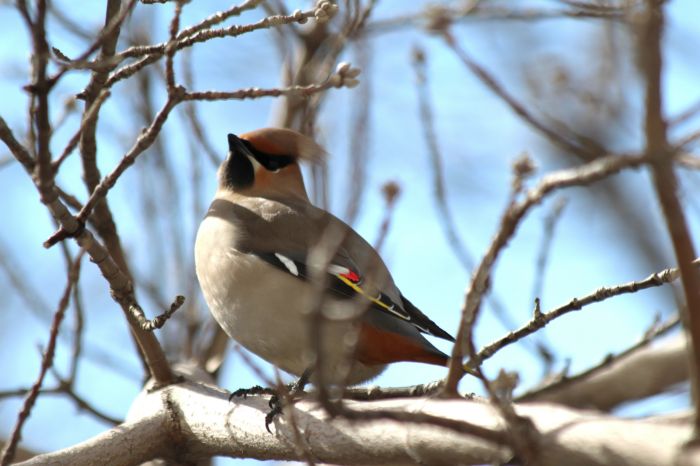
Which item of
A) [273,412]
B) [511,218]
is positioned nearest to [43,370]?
[273,412]

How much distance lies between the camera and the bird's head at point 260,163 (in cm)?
501

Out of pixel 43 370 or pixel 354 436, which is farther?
pixel 43 370

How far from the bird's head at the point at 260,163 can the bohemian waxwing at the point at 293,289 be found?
0.84 ft

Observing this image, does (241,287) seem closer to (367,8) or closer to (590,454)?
(367,8)

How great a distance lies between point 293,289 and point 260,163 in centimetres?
111

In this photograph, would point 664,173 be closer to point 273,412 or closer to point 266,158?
point 273,412

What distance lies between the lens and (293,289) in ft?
13.6

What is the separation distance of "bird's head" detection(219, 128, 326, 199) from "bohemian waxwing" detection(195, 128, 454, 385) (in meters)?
0.26

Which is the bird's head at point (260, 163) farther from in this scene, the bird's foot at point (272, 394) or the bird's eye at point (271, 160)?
the bird's foot at point (272, 394)

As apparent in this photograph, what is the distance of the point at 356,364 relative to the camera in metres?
4.07

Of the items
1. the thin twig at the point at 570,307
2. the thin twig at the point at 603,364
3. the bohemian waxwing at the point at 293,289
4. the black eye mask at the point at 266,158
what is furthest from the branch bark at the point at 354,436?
the black eye mask at the point at 266,158

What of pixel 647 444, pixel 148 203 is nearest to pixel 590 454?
pixel 647 444

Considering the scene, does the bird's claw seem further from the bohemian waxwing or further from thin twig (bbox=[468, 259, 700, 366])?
thin twig (bbox=[468, 259, 700, 366])

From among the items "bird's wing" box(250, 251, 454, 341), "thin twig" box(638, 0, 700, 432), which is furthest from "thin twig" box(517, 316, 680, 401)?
"thin twig" box(638, 0, 700, 432)
